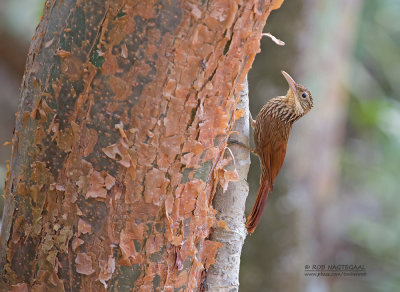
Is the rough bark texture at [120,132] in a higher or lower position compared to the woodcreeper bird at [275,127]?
lower

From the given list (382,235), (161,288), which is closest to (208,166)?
(161,288)

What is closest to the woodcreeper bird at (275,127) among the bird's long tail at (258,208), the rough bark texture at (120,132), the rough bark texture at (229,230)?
the bird's long tail at (258,208)

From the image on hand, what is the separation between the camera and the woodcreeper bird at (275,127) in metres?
2.50

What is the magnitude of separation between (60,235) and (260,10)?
754 millimetres

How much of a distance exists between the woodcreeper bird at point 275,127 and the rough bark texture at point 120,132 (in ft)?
3.65

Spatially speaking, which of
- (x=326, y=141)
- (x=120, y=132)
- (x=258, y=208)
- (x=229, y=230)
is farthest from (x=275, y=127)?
(x=326, y=141)

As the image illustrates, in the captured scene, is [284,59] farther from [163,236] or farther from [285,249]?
[163,236]

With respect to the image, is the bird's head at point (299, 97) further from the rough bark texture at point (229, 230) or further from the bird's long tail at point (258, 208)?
the rough bark texture at point (229, 230)

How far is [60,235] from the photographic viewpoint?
1.30 meters

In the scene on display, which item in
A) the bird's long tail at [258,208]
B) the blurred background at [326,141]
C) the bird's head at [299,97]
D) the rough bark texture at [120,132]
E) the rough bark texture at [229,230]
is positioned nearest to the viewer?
the rough bark texture at [120,132]

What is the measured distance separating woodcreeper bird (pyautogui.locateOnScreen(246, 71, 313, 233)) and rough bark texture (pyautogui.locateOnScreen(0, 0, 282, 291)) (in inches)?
43.8

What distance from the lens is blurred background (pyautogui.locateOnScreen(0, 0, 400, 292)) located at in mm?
3562

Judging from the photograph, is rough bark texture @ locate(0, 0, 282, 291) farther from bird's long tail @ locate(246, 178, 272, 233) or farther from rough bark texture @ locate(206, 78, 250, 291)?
bird's long tail @ locate(246, 178, 272, 233)

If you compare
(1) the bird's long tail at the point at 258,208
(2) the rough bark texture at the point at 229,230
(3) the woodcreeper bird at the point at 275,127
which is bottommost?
(2) the rough bark texture at the point at 229,230
